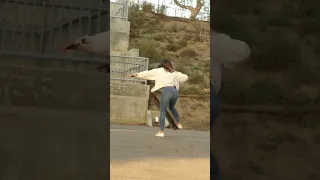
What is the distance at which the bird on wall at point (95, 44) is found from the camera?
138 cm

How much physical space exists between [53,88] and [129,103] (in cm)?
757

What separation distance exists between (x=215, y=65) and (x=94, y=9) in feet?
1.72

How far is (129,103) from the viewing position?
8953mm

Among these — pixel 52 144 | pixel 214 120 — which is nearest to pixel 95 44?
pixel 52 144

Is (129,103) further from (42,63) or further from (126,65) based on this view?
(42,63)

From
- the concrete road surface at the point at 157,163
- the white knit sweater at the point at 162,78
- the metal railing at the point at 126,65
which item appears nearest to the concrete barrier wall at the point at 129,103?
the metal railing at the point at 126,65

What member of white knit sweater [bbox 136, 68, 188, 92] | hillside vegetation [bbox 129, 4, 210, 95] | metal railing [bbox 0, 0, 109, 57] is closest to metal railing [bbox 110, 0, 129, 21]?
hillside vegetation [bbox 129, 4, 210, 95]

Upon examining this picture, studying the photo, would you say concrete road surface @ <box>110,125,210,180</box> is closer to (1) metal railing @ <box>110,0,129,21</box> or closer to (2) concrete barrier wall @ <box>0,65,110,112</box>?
(2) concrete barrier wall @ <box>0,65,110,112</box>

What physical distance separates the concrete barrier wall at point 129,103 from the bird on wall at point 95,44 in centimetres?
736

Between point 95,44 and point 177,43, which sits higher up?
point 177,43

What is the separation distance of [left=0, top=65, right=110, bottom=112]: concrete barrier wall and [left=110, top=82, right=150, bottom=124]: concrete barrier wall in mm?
7313

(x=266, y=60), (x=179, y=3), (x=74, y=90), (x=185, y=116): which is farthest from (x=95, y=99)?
(x=179, y=3)

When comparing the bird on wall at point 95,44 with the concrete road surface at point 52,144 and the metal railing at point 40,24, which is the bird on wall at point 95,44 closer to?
the metal railing at point 40,24

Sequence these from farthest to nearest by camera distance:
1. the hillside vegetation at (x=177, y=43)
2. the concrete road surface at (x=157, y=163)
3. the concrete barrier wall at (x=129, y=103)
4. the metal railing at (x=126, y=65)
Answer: the hillside vegetation at (x=177, y=43), the metal railing at (x=126, y=65), the concrete barrier wall at (x=129, y=103), the concrete road surface at (x=157, y=163)
